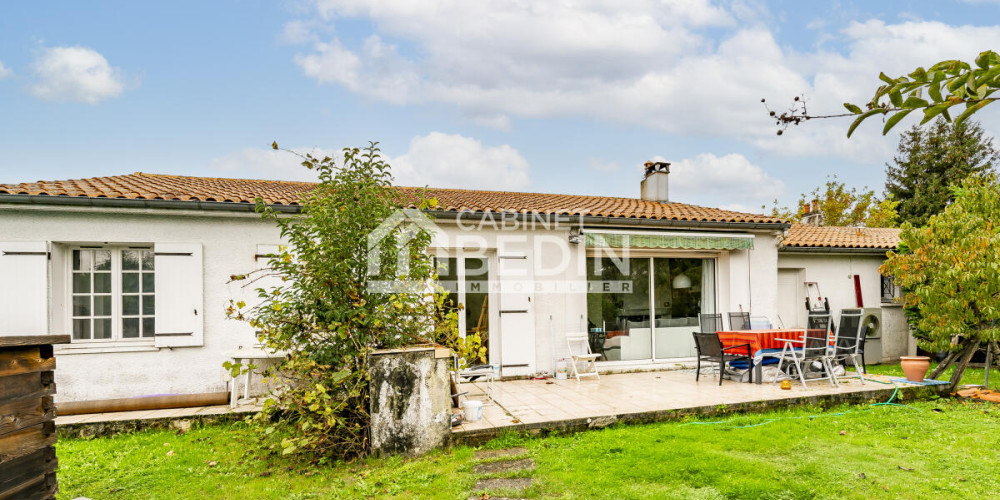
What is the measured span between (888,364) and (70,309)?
16124 millimetres

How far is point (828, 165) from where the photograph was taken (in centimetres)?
2714

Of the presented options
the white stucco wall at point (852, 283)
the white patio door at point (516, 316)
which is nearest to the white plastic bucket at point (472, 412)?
the white patio door at point (516, 316)

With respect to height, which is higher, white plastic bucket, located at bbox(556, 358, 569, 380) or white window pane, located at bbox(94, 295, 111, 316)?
white window pane, located at bbox(94, 295, 111, 316)

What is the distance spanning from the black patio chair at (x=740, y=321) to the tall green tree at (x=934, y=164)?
19657mm

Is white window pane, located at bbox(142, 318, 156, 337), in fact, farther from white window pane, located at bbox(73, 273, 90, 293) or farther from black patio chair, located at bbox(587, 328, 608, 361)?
black patio chair, located at bbox(587, 328, 608, 361)

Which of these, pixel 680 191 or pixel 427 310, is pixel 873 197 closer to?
pixel 680 191

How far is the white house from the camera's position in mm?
7059

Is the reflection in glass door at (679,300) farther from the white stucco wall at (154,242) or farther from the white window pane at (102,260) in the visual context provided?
the white window pane at (102,260)

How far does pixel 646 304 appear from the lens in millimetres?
9992

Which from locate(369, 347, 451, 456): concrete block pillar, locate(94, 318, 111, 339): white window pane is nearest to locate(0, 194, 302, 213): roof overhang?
locate(94, 318, 111, 339): white window pane

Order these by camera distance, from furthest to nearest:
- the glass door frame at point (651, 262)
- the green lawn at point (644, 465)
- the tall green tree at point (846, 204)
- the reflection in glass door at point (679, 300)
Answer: the tall green tree at point (846, 204)
the reflection in glass door at point (679, 300)
the glass door frame at point (651, 262)
the green lawn at point (644, 465)

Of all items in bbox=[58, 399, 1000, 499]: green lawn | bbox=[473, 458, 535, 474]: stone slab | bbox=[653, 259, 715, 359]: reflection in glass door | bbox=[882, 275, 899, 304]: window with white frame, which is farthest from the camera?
bbox=[882, 275, 899, 304]: window with white frame

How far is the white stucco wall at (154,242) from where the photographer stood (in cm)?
701

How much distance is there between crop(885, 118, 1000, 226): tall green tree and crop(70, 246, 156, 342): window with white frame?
2908cm
